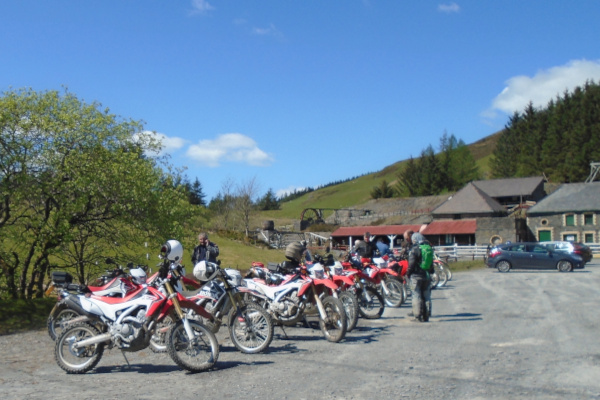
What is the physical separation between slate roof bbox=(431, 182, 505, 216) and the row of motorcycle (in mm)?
60234

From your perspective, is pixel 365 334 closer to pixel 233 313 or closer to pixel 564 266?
pixel 233 313

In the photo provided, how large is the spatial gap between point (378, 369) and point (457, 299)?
32.2 feet

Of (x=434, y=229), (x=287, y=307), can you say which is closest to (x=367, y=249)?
(x=287, y=307)

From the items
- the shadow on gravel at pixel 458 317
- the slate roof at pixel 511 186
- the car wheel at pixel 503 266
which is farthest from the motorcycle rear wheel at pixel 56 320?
the slate roof at pixel 511 186

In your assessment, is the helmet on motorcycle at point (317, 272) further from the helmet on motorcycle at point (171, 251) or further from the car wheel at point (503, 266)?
the car wheel at point (503, 266)

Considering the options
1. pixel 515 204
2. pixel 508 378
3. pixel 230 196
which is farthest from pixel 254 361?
pixel 515 204

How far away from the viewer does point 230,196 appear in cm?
7881

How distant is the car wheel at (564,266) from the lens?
97.1 ft

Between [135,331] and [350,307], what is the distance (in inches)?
165

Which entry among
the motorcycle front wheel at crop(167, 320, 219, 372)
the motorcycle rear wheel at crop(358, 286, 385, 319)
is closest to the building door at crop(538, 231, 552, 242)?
the motorcycle rear wheel at crop(358, 286, 385, 319)

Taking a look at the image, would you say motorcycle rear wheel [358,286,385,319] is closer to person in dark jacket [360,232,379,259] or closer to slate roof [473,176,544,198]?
person in dark jacket [360,232,379,259]

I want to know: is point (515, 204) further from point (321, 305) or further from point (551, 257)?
point (321, 305)

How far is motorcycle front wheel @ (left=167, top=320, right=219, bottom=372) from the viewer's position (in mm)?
7348

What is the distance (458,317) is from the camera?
1265 centimetres
